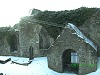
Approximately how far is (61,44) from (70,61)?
8.80 feet

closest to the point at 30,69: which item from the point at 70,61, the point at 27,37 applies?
the point at 70,61

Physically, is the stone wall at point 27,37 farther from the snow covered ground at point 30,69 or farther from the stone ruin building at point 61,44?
the snow covered ground at point 30,69

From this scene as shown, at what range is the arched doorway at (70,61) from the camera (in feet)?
62.4

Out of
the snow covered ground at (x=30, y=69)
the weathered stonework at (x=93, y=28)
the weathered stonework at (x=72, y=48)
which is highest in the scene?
the weathered stonework at (x=93, y=28)

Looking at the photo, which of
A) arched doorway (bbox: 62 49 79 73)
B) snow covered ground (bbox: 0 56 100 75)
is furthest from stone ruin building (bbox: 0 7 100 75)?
snow covered ground (bbox: 0 56 100 75)

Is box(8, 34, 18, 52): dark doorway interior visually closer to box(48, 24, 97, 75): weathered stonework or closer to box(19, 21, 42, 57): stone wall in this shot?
box(19, 21, 42, 57): stone wall

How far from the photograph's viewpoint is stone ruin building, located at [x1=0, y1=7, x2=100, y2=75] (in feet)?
57.1

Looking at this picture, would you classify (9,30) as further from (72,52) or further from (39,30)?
(72,52)

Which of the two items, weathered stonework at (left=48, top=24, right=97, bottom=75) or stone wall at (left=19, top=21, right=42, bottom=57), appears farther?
stone wall at (left=19, top=21, right=42, bottom=57)

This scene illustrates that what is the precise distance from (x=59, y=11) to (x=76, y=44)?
625 cm

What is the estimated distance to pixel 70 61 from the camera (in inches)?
791

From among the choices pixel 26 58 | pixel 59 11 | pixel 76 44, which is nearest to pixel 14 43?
pixel 26 58

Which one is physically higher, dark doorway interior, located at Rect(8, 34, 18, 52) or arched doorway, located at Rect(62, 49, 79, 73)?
dark doorway interior, located at Rect(8, 34, 18, 52)

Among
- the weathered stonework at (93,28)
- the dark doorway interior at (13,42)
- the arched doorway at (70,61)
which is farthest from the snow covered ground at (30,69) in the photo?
the dark doorway interior at (13,42)
